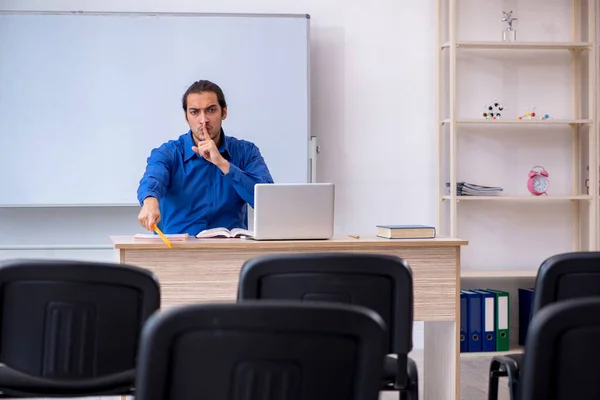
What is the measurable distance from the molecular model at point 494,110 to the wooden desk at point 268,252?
84.4 inches

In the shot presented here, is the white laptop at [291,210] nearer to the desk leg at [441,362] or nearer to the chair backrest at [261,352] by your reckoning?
the desk leg at [441,362]

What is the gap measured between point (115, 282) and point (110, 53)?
129 inches

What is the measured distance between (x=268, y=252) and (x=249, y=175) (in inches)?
24.8

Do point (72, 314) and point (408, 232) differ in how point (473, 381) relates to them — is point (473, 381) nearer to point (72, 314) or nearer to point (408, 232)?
point (408, 232)

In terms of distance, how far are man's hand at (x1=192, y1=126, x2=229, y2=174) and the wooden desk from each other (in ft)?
1.39

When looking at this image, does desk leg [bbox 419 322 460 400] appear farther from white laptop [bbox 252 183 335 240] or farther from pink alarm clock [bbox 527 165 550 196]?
pink alarm clock [bbox 527 165 550 196]

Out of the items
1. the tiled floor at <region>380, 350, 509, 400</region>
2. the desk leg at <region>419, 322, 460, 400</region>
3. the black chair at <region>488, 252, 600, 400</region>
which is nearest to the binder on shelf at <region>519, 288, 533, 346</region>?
the tiled floor at <region>380, 350, 509, 400</region>

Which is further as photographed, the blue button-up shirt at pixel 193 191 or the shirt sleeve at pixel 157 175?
the blue button-up shirt at pixel 193 191

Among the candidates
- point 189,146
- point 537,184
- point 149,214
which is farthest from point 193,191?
point 537,184

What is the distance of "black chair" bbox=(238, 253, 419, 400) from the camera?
1.90m

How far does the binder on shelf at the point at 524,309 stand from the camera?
5207 millimetres

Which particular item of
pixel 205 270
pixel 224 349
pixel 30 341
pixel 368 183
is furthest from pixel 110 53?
pixel 224 349

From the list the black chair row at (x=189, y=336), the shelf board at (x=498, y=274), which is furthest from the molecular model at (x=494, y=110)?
the black chair row at (x=189, y=336)

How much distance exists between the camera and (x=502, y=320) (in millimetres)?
5086
